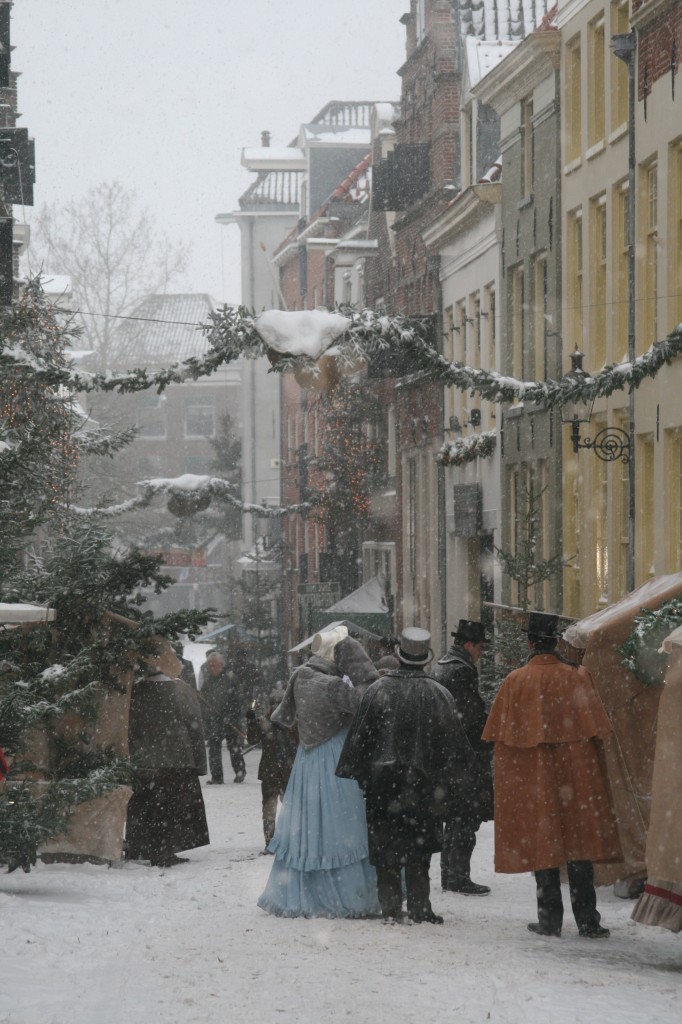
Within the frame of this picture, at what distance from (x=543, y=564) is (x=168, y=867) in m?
8.59

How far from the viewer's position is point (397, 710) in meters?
10.2

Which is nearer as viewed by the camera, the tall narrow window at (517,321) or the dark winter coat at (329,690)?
the dark winter coat at (329,690)

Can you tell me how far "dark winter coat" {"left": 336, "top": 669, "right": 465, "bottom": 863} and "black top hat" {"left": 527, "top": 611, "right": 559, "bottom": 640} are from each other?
0.74 meters

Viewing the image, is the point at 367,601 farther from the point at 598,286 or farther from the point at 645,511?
the point at 645,511

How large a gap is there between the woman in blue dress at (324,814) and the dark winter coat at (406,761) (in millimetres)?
456

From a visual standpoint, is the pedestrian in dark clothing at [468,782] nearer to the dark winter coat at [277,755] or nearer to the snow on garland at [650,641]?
the snow on garland at [650,641]

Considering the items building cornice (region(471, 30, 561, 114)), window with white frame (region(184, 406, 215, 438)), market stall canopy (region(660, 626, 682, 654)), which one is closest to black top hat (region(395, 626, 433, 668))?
market stall canopy (region(660, 626, 682, 654))

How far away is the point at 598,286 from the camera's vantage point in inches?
918

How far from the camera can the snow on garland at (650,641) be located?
1037 centimetres

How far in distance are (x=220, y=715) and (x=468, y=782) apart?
11.9m

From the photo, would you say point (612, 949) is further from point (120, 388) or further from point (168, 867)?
point (120, 388)

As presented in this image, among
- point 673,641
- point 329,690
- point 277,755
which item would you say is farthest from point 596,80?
point 673,641

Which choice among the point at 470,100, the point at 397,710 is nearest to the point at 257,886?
the point at 397,710

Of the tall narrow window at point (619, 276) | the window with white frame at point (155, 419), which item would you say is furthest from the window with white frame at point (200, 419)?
the tall narrow window at point (619, 276)
